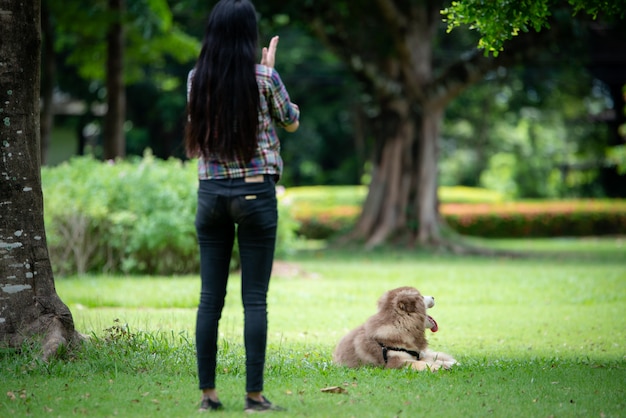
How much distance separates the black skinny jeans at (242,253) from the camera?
15.0 feet

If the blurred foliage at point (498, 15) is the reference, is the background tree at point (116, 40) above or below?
above

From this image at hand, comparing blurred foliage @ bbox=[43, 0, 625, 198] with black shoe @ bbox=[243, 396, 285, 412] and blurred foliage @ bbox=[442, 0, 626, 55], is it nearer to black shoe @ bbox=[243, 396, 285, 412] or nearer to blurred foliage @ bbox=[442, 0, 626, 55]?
blurred foliage @ bbox=[442, 0, 626, 55]

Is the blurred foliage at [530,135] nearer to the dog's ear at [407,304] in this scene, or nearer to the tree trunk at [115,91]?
the tree trunk at [115,91]

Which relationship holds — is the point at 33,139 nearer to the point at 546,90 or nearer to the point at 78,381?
the point at 78,381

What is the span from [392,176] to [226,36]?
697 inches

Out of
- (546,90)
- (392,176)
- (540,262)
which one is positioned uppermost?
(546,90)

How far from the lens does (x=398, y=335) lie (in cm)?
612

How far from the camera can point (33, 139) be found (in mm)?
6516

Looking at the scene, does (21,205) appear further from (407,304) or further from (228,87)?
(407,304)

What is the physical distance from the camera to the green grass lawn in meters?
5.17

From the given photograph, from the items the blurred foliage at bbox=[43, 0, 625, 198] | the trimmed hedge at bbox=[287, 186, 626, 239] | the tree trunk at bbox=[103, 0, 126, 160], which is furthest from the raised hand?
the trimmed hedge at bbox=[287, 186, 626, 239]

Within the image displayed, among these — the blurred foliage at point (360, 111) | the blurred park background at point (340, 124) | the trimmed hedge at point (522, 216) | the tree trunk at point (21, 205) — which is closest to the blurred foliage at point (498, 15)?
the blurred park background at point (340, 124)

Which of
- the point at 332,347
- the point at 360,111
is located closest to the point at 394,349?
the point at 332,347

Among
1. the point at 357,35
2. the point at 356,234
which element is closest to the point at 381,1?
the point at 357,35
